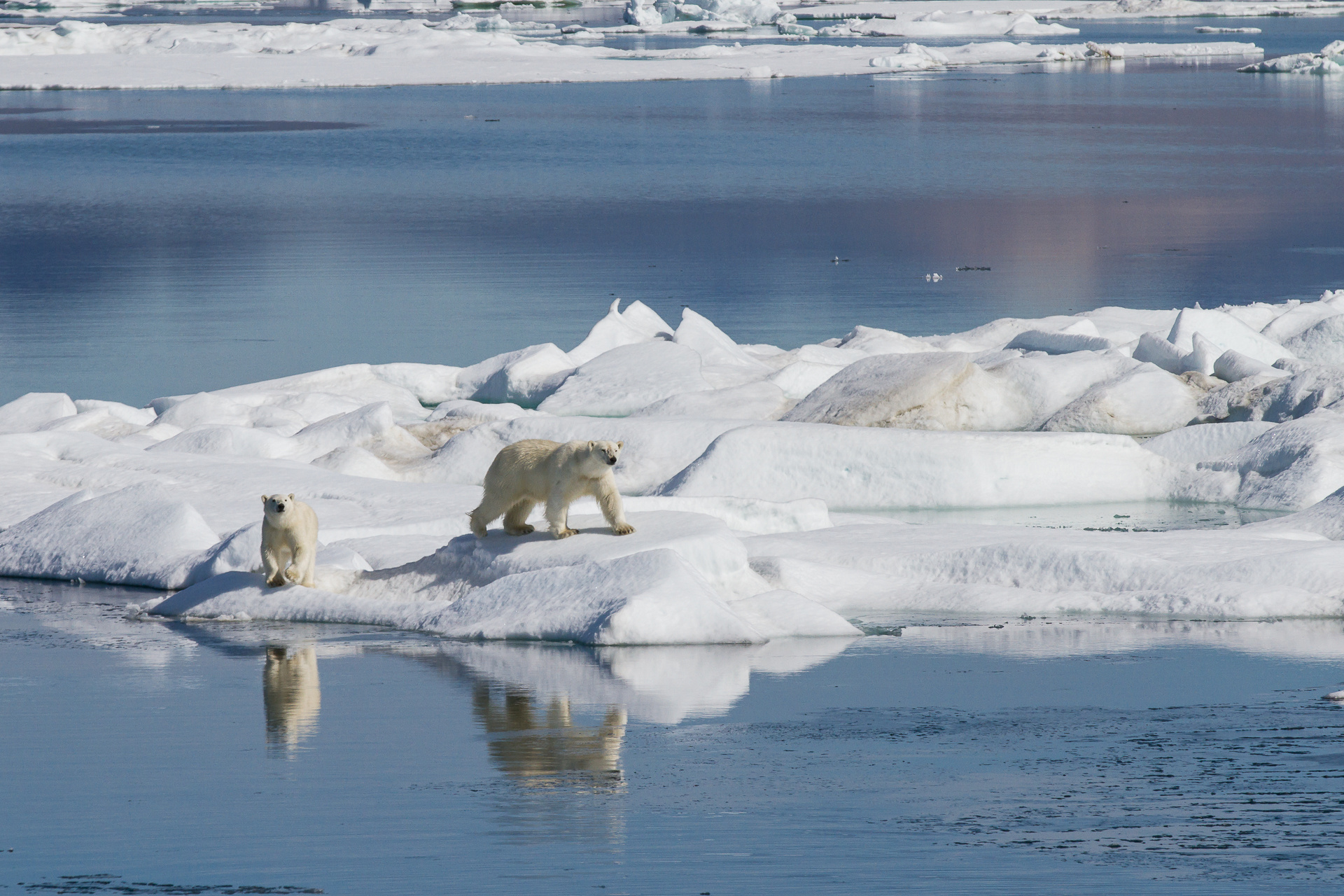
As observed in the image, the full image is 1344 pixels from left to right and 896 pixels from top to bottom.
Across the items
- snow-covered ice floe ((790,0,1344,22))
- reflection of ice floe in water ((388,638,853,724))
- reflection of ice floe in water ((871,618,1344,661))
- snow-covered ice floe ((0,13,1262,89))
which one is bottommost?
reflection of ice floe in water ((871,618,1344,661))

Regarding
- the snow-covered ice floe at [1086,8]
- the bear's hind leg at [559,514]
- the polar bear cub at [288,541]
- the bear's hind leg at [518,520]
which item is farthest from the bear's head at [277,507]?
the snow-covered ice floe at [1086,8]

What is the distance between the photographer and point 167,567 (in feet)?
26.6

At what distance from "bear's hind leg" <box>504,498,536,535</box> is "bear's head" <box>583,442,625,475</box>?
0.51 m

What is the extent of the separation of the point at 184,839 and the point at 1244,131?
3728 cm

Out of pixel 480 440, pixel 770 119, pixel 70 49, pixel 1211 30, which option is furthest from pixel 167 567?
pixel 1211 30

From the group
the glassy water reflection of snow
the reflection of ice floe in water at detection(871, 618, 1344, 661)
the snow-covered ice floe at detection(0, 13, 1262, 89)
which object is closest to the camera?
the glassy water reflection of snow

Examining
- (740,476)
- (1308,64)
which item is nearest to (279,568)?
(740,476)

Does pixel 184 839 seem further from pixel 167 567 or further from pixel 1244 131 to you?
pixel 1244 131

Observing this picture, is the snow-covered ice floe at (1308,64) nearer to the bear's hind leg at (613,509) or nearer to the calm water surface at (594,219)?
the calm water surface at (594,219)

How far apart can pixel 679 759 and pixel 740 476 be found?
4.62 meters

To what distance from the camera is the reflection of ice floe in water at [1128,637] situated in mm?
6926

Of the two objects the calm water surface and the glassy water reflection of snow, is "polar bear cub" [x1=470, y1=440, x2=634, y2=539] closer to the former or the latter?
the glassy water reflection of snow

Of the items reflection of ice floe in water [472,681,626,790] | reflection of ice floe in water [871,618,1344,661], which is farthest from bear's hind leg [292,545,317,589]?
reflection of ice floe in water [871,618,1344,661]

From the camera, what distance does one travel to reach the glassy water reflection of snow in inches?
181
